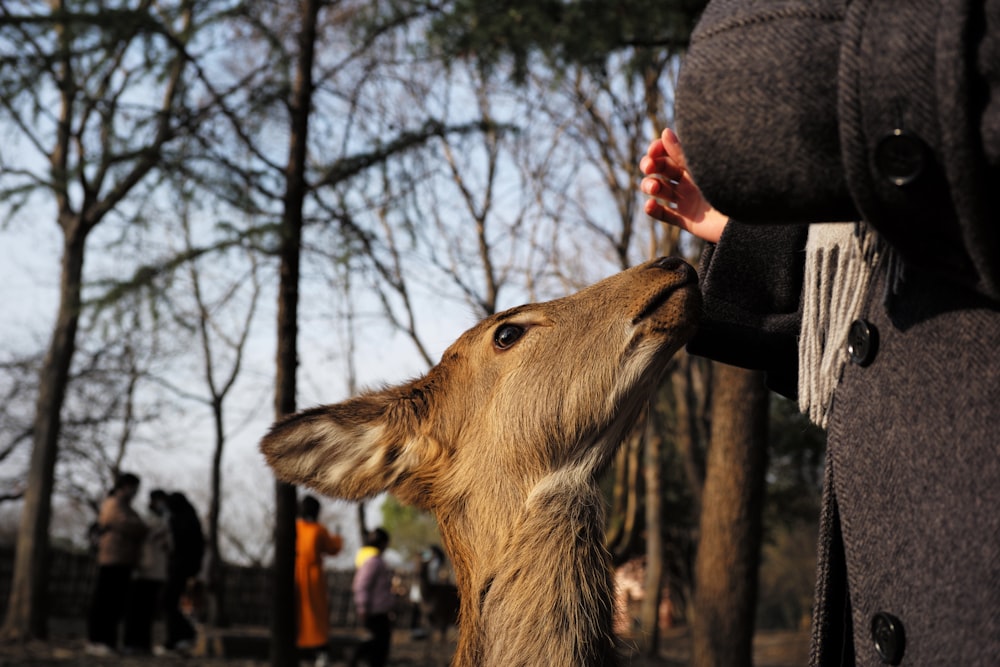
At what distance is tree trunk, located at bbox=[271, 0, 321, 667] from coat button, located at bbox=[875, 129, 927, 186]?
24.2ft

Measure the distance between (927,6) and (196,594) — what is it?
26259mm

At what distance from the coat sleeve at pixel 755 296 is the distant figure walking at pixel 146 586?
12858 mm

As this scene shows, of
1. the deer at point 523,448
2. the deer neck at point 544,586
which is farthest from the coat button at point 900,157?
the deer neck at point 544,586

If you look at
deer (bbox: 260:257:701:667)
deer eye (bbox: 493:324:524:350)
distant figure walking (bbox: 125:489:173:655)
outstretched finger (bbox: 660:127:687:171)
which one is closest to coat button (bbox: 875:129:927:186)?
outstretched finger (bbox: 660:127:687:171)

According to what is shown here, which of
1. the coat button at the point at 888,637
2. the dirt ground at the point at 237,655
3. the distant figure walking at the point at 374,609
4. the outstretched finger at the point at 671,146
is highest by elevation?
the outstretched finger at the point at 671,146

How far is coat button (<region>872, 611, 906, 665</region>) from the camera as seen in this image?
1450 millimetres

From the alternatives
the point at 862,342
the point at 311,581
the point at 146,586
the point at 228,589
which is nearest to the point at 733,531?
the point at 311,581

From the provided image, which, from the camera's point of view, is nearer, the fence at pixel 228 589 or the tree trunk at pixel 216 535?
the tree trunk at pixel 216 535

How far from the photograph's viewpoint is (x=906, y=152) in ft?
4.03

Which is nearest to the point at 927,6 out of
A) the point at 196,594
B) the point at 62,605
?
the point at 62,605

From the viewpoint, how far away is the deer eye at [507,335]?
3070 mm

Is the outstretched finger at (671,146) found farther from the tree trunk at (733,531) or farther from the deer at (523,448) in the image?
the tree trunk at (733,531)

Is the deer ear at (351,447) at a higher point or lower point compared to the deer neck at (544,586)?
higher

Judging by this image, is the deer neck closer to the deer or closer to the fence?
the deer
